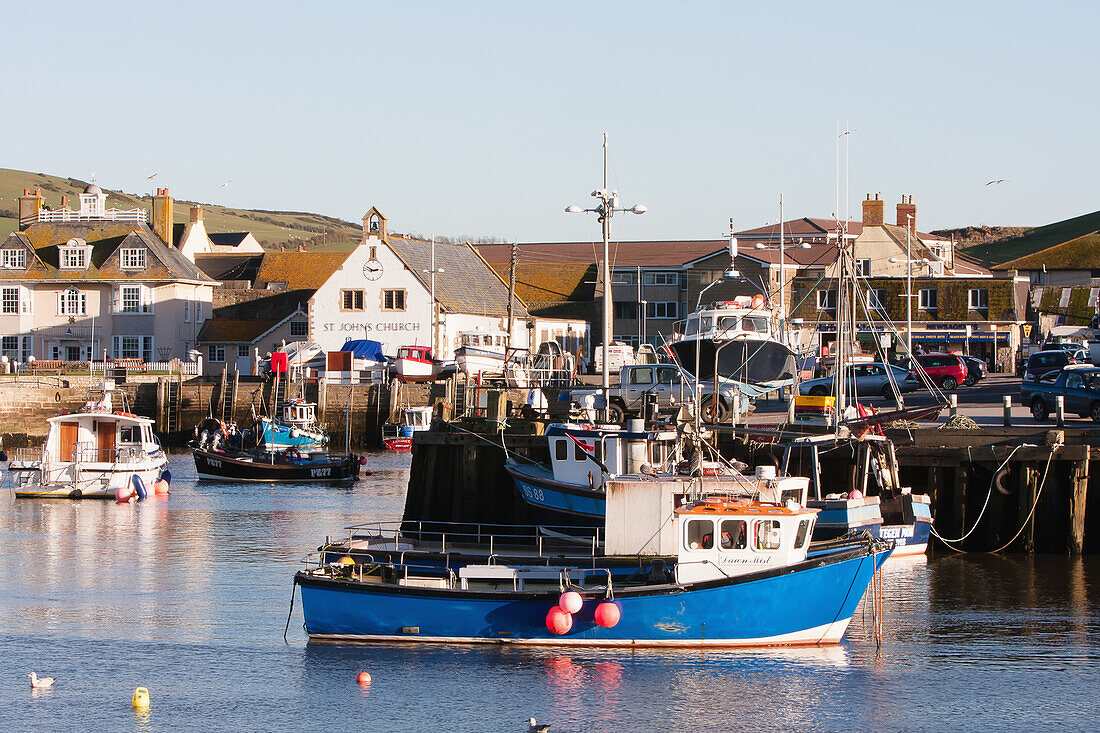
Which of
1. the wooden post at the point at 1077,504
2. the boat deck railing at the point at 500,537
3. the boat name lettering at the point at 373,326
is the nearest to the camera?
the boat deck railing at the point at 500,537

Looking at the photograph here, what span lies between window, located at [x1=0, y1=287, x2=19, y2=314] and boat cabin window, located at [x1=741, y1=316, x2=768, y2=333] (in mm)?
51089

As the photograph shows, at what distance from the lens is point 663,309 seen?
291 feet

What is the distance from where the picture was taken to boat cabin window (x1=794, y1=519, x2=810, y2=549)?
72.2 feet

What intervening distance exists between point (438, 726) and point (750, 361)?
25.7 metres

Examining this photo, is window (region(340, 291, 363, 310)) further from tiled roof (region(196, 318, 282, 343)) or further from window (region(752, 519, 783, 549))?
window (region(752, 519, 783, 549))

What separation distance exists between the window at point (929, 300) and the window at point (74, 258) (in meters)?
49.0

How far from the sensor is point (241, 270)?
319 ft

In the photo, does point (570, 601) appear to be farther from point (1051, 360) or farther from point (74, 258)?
point (74, 258)

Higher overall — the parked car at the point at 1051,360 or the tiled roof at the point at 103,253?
the tiled roof at the point at 103,253

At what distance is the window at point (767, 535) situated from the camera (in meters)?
21.8

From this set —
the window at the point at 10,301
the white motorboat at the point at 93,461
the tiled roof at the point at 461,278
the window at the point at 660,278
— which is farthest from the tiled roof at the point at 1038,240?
the white motorboat at the point at 93,461

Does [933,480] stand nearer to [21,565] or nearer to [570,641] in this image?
[570,641]

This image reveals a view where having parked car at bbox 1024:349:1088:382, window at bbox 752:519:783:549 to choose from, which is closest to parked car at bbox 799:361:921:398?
parked car at bbox 1024:349:1088:382

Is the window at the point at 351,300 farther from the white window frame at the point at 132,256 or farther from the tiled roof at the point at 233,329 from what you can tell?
the white window frame at the point at 132,256
